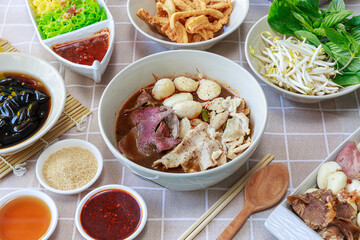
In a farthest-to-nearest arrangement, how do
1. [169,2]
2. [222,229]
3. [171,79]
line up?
[169,2], [171,79], [222,229]

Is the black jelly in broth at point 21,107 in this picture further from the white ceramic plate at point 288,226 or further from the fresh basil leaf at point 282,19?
the fresh basil leaf at point 282,19

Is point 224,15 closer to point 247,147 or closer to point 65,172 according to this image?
point 247,147

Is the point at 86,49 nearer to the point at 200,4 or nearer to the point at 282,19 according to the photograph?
the point at 200,4

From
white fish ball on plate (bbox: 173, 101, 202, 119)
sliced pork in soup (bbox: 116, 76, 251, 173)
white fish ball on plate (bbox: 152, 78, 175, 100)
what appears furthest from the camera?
white fish ball on plate (bbox: 152, 78, 175, 100)

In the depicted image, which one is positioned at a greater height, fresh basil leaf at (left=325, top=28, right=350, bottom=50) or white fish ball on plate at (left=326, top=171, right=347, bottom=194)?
fresh basil leaf at (left=325, top=28, right=350, bottom=50)

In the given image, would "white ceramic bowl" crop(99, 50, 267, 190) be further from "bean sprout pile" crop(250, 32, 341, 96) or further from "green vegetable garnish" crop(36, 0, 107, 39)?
"green vegetable garnish" crop(36, 0, 107, 39)

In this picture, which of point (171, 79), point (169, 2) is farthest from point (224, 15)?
point (171, 79)

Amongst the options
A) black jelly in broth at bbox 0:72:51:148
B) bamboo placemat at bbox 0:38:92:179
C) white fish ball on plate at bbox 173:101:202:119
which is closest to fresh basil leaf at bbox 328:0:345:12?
white fish ball on plate at bbox 173:101:202:119
